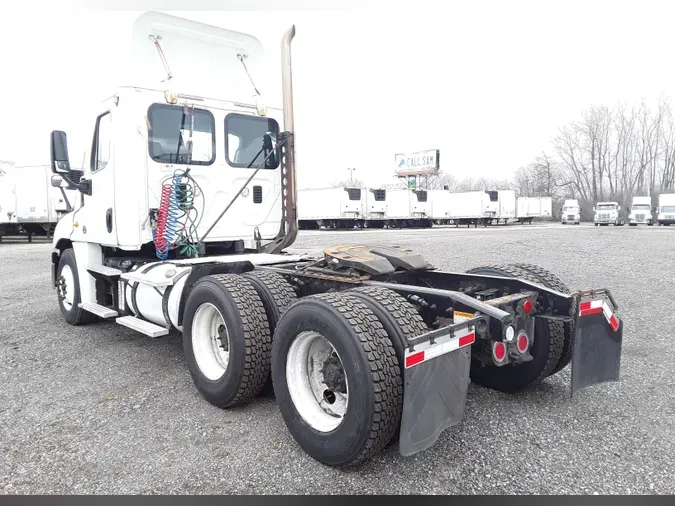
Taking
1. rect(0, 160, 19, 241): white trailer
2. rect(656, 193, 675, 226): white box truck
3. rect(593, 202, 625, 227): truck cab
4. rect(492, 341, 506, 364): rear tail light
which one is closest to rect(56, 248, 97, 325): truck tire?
rect(492, 341, 506, 364): rear tail light

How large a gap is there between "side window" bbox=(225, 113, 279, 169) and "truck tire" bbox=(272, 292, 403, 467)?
3.24 m

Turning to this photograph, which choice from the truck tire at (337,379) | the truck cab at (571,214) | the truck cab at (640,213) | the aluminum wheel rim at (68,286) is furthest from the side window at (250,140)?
the truck cab at (571,214)

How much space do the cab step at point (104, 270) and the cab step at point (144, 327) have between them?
2.27 ft

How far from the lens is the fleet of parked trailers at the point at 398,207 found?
41.0 metres

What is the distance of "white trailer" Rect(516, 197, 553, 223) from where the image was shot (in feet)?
169

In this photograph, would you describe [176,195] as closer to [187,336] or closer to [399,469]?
[187,336]

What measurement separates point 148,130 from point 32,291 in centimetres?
656

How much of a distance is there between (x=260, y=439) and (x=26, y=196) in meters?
28.1

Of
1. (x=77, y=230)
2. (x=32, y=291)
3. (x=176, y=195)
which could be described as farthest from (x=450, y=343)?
(x=32, y=291)

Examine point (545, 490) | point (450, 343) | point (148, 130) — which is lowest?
point (545, 490)

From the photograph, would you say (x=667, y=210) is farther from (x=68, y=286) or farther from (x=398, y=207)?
(x=68, y=286)

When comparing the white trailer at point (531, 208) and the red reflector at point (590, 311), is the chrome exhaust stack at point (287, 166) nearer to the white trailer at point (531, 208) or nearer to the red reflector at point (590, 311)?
the red reflector at point (590, 311)

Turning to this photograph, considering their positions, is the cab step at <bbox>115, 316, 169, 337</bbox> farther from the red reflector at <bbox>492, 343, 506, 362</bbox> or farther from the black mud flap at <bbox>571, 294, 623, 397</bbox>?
the black mud flap at <bbox>571, 294, 623, 397</bbox>

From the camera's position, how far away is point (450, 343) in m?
2.73
